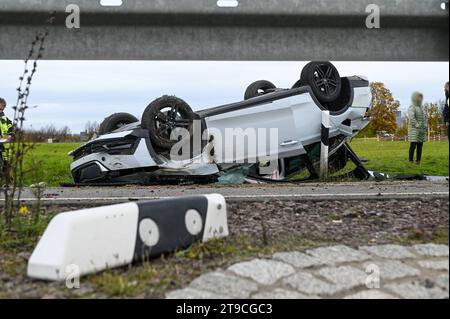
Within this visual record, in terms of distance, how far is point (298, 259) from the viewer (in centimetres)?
340

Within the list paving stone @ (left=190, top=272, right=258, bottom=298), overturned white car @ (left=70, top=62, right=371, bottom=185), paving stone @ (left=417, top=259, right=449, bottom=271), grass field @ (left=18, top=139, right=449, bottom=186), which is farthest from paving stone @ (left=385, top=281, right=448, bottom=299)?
grass field @ (left=18, top=139, right=449, bottom=186)

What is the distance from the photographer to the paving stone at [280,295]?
2852 mm

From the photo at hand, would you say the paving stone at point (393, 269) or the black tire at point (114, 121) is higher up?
the black tire at point (114, 121)

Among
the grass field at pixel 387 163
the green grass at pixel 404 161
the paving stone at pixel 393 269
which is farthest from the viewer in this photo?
the green grass at pixel 404 161

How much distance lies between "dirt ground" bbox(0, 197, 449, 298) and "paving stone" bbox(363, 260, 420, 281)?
1.63ft

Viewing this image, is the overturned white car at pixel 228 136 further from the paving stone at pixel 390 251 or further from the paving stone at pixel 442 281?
the paving stone at pixel 442 281

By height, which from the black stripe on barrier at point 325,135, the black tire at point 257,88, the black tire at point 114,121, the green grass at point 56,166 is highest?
the black tire at point 257,88

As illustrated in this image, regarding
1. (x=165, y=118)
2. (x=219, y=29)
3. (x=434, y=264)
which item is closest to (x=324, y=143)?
(x=165, y=118)

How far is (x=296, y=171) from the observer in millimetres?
11102

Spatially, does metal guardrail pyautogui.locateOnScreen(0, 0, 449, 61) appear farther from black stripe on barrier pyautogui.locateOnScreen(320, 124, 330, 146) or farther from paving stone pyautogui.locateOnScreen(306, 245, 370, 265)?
paving stone pyautogui.locateOnScreen(306, 245, 370, 265)

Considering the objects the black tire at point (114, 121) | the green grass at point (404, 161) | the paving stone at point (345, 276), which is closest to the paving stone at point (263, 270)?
the paving stone at point (345, 276)

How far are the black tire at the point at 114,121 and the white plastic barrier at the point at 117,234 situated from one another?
713cm

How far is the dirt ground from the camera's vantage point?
3.07 meters

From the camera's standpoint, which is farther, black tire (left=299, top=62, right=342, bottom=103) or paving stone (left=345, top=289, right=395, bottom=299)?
black tire (left=299, top=62, right=342, bottom=103)
